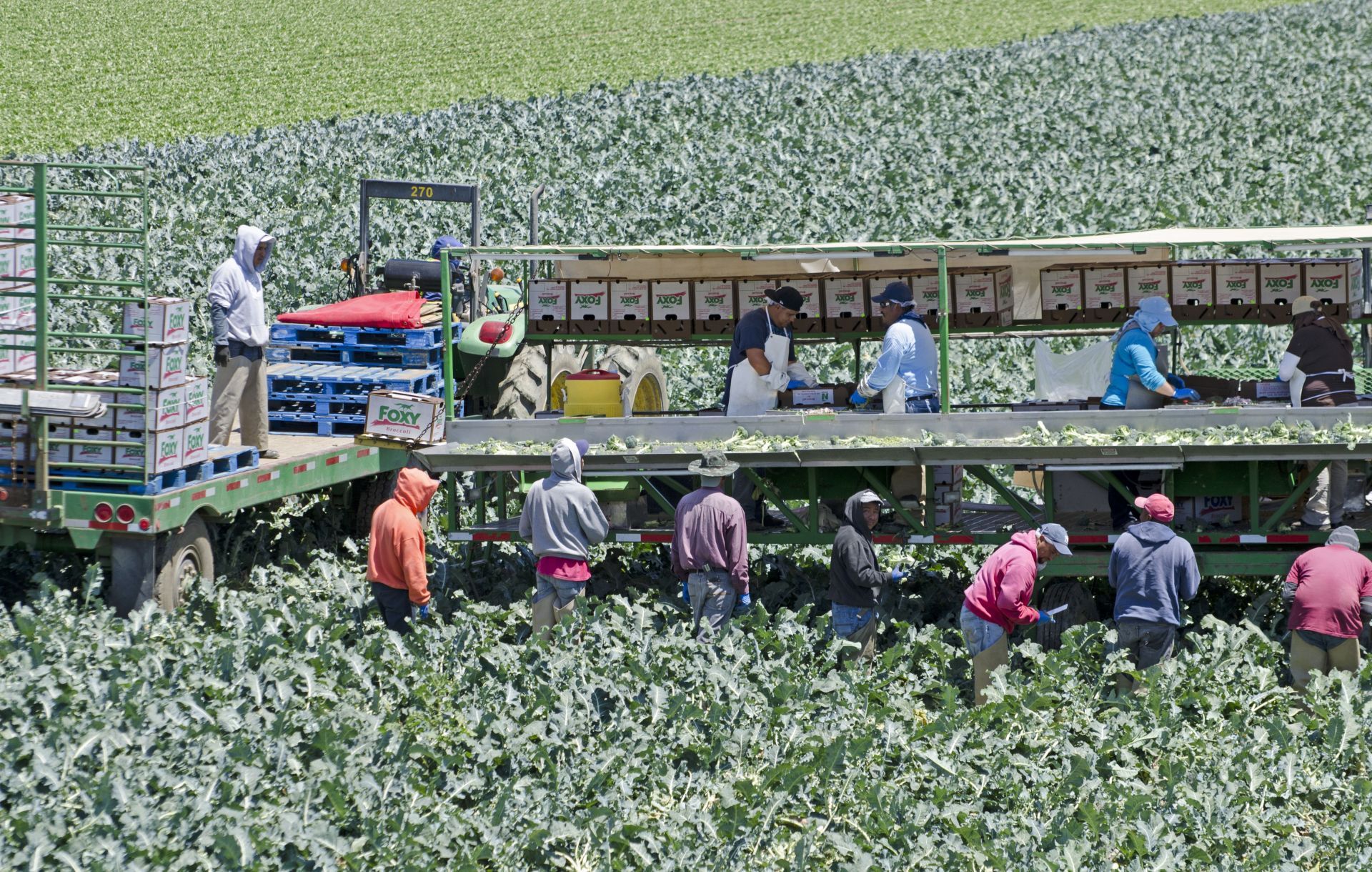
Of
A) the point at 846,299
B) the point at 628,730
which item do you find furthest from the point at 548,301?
the point at 628,730

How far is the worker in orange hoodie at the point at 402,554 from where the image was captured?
35.1 feet

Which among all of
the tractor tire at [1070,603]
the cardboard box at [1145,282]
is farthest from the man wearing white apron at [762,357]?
the cardboard box at [1145,282]

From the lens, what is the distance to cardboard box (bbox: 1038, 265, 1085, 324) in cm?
1367

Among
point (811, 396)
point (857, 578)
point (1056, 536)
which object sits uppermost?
point (811, 396)

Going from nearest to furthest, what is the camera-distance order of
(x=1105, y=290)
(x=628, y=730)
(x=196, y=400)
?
(x=628, y=730)
(x=196, y=400)
(x=1105, y=290)

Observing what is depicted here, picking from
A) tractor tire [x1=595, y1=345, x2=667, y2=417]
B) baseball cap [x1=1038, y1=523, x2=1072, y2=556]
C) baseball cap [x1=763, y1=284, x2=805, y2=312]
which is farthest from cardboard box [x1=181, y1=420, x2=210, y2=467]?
baseball cap [x1=1038, y1=523, x2=1072, y2=556]

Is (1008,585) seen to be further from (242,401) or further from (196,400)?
(242,401)

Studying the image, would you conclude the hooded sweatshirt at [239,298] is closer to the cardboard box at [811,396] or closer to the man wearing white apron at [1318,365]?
the cardboard box at [811,396]

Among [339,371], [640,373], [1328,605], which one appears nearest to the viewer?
[1328,605]

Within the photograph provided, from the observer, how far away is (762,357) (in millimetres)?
12195

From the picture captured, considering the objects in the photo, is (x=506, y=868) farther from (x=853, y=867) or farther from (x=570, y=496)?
(x=570, y=496)

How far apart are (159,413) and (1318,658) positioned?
283 inches

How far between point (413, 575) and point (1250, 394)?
6736mm

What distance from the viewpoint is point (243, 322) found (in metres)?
12.1
